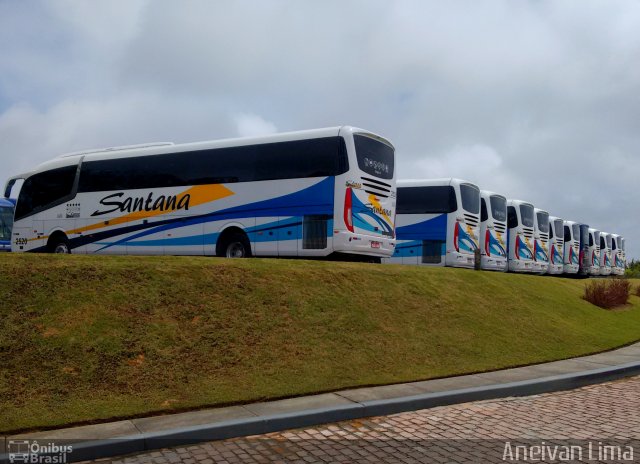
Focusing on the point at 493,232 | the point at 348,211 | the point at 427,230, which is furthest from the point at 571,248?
the point at 348,211

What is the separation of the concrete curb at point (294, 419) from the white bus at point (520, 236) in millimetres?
21198

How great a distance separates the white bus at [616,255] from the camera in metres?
47.0

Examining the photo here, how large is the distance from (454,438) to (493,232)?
2240 cm

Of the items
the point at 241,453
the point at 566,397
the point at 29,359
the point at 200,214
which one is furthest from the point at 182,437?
the point at 200,214

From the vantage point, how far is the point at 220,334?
340 inches

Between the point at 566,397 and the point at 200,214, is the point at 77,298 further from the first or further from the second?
the point at 200,214

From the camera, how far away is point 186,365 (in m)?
7.69

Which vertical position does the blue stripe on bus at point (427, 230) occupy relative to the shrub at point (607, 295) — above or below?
above

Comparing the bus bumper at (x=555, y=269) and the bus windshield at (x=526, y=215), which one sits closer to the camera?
the bus windshield at (x=526, y=215)

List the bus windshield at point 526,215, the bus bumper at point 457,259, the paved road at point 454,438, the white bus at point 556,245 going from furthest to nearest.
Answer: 1. the white bus at point 556,245
2. the bus windshield at point 526,215
3. the bus bumper at point 457,259
4. the paved road at point 454,438

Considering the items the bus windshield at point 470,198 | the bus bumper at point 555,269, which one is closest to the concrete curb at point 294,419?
the bus windshield at point 470,198

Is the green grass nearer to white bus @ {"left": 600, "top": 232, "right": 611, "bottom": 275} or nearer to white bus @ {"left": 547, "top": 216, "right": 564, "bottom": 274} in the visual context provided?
white bus @ {"left": 547, "top": 216, "right": 564, "bottom": 274}

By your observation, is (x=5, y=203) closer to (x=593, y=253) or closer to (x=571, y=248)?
(x=571, y=248)

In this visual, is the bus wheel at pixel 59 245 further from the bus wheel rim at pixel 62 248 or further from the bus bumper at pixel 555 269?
the bus bumper at pixel 555 269
